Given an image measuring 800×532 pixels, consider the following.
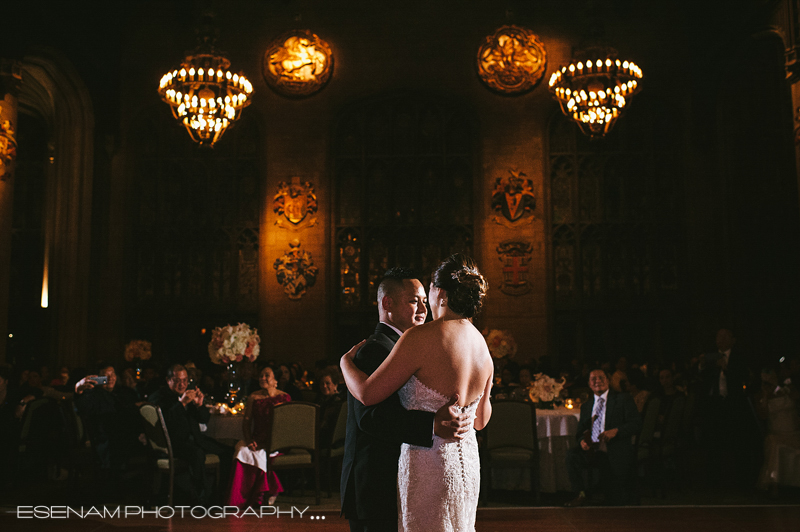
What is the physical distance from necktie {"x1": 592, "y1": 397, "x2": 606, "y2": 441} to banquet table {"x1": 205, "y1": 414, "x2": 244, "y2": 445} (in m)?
3.15

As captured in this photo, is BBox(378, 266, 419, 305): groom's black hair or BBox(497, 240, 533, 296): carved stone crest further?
BBox(497, 240, 533, 296): carved stone crest

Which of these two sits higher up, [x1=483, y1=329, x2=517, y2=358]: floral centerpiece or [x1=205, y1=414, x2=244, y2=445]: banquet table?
[x1=483, y1=329, x2=517, y2=358]: floral centerpiece

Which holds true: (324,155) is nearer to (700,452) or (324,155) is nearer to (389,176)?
(389,176)

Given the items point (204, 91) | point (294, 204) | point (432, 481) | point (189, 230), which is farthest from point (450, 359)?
point (189, 230)

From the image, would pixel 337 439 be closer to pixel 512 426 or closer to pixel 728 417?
pixel 512 426

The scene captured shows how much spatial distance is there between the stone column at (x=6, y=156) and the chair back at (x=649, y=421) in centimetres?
763

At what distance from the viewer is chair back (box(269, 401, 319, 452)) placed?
6227 mm

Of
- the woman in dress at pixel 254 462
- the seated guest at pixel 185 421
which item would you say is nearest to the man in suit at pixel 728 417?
the woman in dress at pixel 254 462

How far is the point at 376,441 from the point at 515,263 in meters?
10.3

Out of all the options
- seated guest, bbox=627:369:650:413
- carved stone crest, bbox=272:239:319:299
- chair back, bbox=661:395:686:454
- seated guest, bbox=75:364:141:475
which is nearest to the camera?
seated guest, bbox=75:364:141:475

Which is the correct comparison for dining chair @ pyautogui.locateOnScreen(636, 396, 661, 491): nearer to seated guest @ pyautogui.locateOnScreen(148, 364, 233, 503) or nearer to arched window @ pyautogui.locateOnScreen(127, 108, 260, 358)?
seated guest @ pyautogui.locateOnScreen(148, 364, 233, 503)

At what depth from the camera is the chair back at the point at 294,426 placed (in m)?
6.23

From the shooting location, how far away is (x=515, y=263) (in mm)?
12594

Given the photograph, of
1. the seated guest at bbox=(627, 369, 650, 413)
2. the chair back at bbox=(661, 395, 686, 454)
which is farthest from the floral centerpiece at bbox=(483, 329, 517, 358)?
the chair back at bbox=(661, 395, 686, 454)
